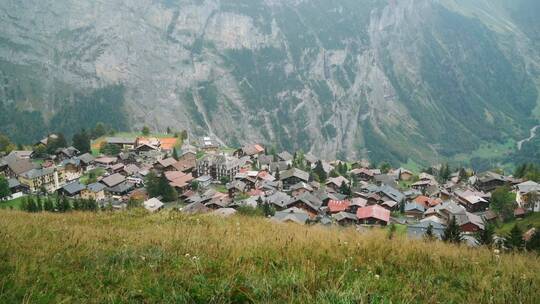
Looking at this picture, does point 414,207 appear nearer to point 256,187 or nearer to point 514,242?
point 256,187

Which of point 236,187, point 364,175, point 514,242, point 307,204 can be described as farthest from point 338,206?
point 514,242

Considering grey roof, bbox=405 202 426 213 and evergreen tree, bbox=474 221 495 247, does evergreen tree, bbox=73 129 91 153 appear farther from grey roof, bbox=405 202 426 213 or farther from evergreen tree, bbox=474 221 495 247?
evergreen tree, bbox=474 221 495 247

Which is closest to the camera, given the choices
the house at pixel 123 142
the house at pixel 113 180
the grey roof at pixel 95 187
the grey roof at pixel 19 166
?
the grey roof at pixel 95 187

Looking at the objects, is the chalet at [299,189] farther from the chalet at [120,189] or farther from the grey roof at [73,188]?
the grey roof at [73,188]

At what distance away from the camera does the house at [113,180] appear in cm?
6230

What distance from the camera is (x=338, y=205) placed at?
56.5m

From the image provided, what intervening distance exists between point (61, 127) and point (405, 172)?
389 ft

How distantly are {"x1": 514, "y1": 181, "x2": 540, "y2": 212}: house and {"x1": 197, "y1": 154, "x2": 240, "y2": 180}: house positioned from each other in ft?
142

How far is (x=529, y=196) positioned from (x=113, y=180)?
57174 millimetres

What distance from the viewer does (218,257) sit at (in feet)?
19.1

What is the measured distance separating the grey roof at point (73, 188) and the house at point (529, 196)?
58.4 meters

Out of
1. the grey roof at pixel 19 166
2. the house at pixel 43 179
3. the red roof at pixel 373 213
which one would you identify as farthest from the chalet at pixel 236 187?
the grey roof at pixel 19 166

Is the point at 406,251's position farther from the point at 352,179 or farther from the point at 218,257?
the point at 352,179

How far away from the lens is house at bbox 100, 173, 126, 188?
62303 mm
